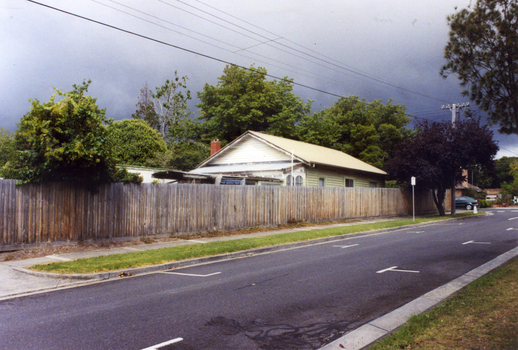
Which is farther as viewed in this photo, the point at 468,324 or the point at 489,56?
the point at 489,56

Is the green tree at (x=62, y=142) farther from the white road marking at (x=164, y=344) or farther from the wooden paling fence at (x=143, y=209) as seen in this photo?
the white road marking at (x=164, y=344)

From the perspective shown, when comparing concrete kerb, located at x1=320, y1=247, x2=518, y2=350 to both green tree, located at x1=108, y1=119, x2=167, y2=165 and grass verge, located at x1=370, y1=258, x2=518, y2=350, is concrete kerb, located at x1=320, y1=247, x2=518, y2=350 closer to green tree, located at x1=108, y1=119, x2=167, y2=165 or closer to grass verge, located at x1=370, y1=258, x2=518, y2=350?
grass verge, located at x1=370, y1=258, x2=518, y2=350

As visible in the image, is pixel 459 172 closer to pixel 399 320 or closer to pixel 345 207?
pixel 345 207

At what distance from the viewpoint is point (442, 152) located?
29.0 metres

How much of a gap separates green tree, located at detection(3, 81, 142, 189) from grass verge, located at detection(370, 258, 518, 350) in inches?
393

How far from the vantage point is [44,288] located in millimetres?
8219

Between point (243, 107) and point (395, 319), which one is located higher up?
point (243, 107)

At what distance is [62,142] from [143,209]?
13.1 ft

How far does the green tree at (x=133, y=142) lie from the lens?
32375 mm

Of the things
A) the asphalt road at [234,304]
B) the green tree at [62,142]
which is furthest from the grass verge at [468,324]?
the green tree at [62,142]

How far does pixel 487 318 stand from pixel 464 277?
3126mm

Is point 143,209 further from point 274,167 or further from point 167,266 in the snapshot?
point 274,167

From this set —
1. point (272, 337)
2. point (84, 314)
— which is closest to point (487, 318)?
point (272, 337)

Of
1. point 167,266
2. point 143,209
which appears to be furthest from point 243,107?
point 167,266
